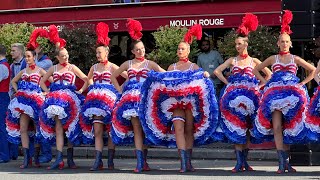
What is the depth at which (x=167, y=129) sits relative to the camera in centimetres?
1372

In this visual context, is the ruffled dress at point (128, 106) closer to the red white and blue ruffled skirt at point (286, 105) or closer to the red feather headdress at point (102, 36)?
the red feather headdress at point (102, 36)

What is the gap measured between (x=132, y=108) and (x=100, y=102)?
0.56m

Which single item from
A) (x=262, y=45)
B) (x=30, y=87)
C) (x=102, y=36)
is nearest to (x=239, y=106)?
(x=102, y=36)

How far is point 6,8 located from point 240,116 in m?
15.6

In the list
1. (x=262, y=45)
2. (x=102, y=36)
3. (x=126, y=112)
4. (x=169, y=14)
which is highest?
(x=169, y=14)

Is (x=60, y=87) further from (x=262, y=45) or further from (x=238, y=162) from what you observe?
(x=262, y=45)

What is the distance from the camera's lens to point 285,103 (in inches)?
514

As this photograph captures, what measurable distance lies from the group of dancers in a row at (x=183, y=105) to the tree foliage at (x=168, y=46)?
5974 mm

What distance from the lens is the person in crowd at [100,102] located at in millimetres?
13922

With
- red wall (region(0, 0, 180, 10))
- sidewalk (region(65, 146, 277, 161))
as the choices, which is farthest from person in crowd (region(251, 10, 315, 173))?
red wall (region(0, 0, 180, 10))

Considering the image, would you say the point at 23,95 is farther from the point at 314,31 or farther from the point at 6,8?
the point at 6,8

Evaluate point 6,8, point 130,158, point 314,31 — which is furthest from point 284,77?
point 6,8

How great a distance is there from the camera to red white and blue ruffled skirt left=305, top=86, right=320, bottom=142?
42.3ft

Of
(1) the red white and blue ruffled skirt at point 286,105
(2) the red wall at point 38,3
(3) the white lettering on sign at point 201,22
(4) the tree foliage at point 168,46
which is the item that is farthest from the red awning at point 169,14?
(1) the red white and blue ruffled skirt at point 286,105
